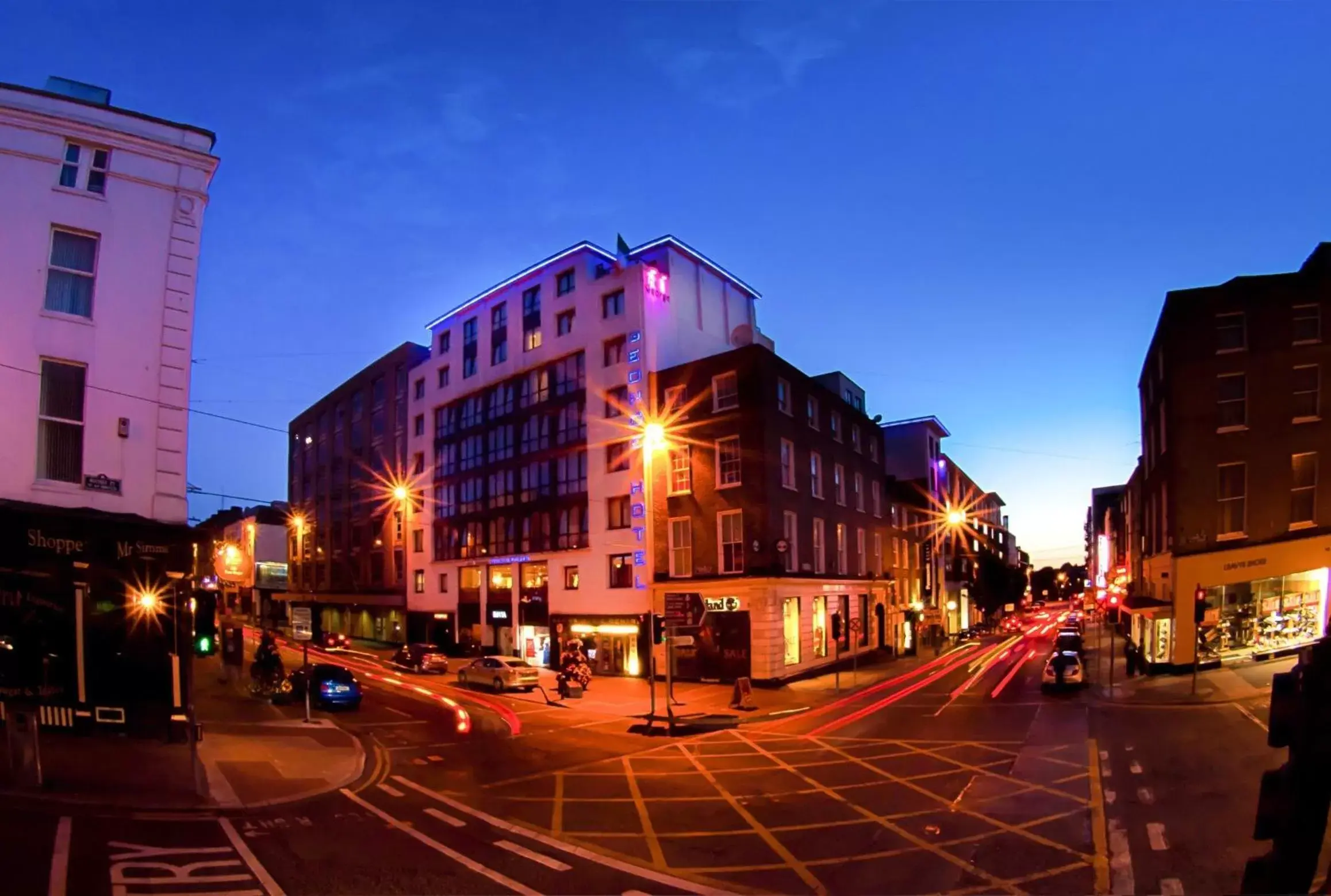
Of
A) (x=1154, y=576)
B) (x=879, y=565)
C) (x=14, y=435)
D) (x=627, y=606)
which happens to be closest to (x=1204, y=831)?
(x=14, y=435)

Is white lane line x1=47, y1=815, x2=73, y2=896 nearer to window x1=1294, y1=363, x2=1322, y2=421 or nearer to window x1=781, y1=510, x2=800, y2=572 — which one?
window x1=781, y1=510, x2=800, y2=572

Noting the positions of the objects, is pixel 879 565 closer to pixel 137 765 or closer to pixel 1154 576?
pixel 1154 576

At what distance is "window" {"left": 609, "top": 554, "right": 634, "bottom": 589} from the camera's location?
39.8 m

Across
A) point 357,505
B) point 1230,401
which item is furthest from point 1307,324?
point 357,505

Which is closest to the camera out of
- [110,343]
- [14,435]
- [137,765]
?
[137,765]

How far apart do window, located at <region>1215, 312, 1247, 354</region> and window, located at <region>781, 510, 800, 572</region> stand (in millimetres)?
17727

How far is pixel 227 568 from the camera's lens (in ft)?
51.6

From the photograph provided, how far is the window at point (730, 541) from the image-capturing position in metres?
35.9

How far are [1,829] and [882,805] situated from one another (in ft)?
41.5

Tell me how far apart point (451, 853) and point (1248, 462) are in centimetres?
3058

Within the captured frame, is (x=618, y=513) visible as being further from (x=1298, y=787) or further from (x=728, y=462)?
(x=1298, y=787)

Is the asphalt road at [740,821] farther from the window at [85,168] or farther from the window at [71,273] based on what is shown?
the window at [85,168]

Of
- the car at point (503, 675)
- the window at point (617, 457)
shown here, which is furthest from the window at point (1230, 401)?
the car at point (503, 675)

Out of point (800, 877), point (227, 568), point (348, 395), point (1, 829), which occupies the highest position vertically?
point (348, 395)
